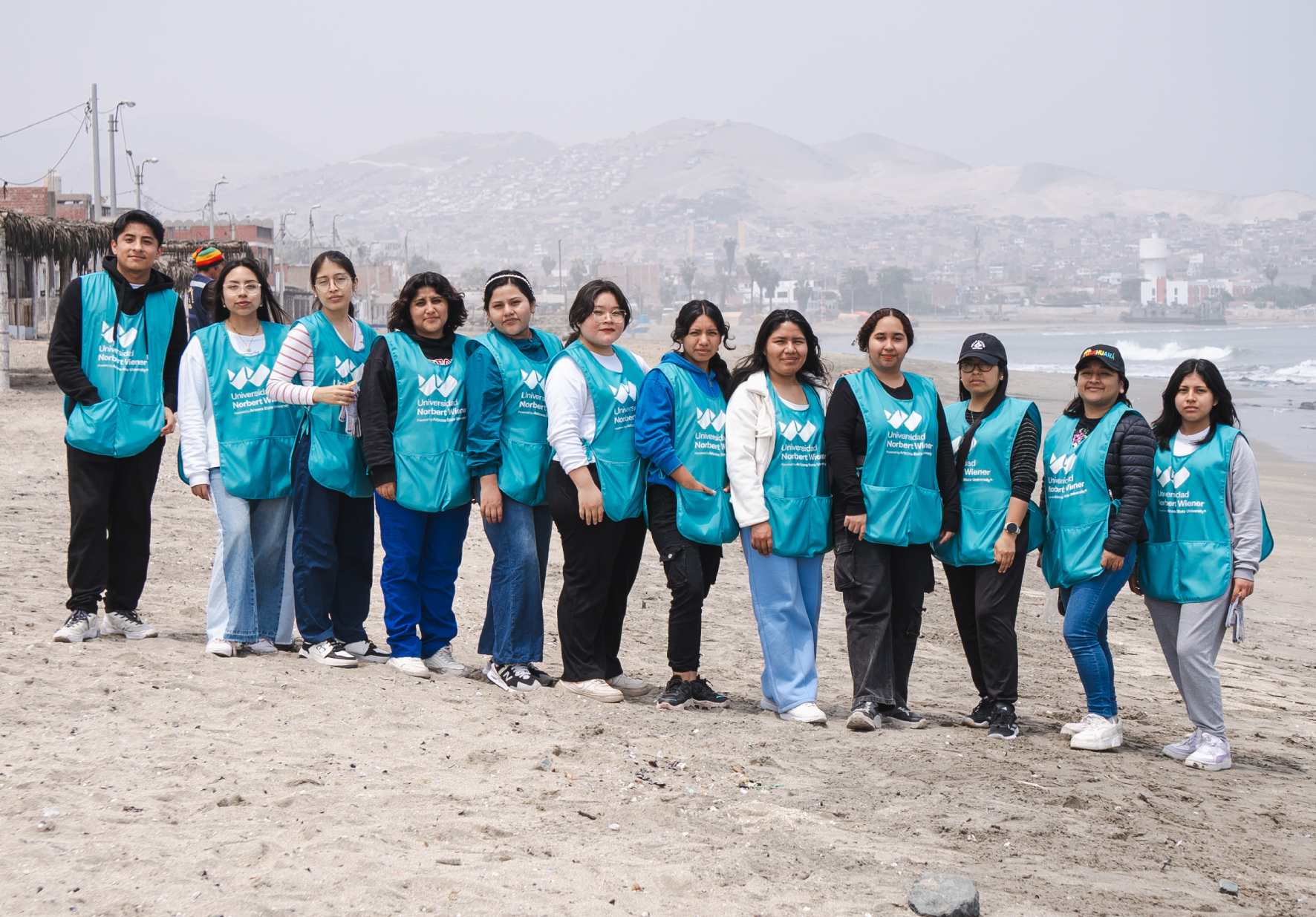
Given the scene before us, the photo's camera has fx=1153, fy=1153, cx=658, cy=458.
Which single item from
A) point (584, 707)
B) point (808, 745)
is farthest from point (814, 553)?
point (584, 707)

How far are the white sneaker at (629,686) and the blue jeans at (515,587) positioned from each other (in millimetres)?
396

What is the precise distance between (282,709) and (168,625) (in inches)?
63.1

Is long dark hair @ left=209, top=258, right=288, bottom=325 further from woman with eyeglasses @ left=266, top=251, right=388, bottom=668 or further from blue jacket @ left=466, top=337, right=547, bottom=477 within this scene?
blue jacket @ left=466, top=337, right=547, bottom=477

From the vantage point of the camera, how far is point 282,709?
4.42 meters

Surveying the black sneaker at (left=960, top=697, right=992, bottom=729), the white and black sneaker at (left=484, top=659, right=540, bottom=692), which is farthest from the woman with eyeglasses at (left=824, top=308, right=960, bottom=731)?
the white and black sneaker at (left=484, top=659, right=540, bottom=692)

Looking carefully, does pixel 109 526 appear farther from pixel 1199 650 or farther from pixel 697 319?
pixel 1199 650

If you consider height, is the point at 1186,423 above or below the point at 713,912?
above

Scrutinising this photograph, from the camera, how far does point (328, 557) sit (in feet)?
16.8

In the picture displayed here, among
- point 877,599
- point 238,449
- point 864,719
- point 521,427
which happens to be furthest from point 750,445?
point 238,449

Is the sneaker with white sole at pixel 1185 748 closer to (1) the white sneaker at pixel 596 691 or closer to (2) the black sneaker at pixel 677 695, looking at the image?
(2) the black sneaker at pixel 677 695

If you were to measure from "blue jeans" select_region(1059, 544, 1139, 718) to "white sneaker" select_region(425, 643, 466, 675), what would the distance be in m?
2.66

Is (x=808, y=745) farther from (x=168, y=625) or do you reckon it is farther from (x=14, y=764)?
(x=168, y=625)

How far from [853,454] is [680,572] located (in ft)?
2.97

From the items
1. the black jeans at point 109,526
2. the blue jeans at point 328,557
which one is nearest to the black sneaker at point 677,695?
the blue jeans at point 328,557
